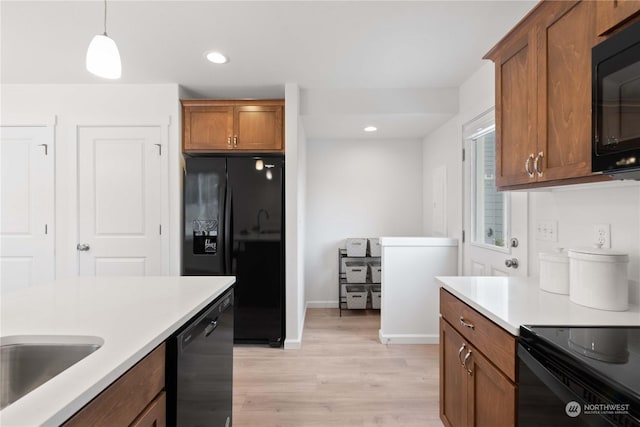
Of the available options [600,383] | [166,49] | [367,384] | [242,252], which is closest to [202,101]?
[166,49]

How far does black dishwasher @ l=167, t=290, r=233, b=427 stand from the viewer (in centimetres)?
100

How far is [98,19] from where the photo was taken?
1.96m

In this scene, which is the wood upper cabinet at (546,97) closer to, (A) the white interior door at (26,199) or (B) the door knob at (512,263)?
(B) the door knob at (512,263)

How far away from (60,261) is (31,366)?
260 centimetres

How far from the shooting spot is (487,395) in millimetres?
1188

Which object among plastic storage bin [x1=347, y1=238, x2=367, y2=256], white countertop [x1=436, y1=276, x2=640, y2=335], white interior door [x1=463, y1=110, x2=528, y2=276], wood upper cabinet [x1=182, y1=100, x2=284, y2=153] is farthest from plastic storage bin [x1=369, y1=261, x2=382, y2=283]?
white countertop [x1=436, y1=276, x2=640, y2=335]

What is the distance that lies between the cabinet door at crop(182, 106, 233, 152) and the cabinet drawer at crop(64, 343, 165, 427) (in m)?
2.34

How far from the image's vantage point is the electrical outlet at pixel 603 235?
4.39 feet

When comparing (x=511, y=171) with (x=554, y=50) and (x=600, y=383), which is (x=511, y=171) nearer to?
(x=554, y=50)

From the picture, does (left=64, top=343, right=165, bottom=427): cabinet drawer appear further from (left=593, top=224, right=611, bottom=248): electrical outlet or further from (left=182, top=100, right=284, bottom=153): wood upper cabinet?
(left=182, top=100, right=284, bottom=153): wood upper cabinet

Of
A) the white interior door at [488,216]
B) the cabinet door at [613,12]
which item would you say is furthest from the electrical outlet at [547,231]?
the cabinet door at [613,12]

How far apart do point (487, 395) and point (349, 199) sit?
3027 mm

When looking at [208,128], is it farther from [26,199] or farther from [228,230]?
[26,199]

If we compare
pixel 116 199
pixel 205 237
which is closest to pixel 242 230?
pixel 205 237
